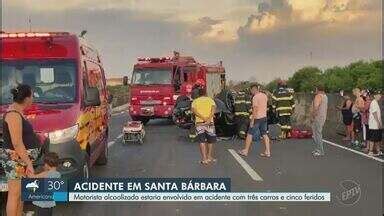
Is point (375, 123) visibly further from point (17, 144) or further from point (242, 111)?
point (17, 144)

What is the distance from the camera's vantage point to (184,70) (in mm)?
26984

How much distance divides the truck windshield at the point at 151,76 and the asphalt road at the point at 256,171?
7.14 m

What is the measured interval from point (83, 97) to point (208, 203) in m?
2.54

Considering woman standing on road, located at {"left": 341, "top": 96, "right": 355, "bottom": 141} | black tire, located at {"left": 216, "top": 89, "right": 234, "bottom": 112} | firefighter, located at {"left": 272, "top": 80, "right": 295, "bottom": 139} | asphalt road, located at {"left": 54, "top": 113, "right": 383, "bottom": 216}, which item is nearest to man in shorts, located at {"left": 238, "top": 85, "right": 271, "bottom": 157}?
asphalt road, located at {"left": 54, "top": 113, "right": 383, "bottom": 216}

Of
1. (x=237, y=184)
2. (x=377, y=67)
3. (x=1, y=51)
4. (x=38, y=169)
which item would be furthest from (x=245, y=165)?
(x=377, y=67)

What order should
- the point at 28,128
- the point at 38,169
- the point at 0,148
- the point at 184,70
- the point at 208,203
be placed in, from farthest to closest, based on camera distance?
the point at 184,70 < the point at 208,203 < the point at 0,148 < the point at 38,169 < the point at 28,128

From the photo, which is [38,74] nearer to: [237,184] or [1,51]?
[1,51]

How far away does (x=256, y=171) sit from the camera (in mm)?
12180

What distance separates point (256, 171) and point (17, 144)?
6.35 meters

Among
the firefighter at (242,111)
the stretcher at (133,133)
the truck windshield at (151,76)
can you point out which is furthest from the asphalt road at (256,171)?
the truck windshield at (151,76)

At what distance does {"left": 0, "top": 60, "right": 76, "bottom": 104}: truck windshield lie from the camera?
9.63 metres

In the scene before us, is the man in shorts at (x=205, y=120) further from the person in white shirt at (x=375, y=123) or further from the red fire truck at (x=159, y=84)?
the red fire truck at (x=159, y=84)

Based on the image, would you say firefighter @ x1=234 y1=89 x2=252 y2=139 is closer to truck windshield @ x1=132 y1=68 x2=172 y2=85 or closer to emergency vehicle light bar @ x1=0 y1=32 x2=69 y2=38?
truck windshield @ x1=132 y1=68 x2=172 y2=85

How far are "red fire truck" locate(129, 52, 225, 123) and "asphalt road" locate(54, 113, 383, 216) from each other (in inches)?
259
